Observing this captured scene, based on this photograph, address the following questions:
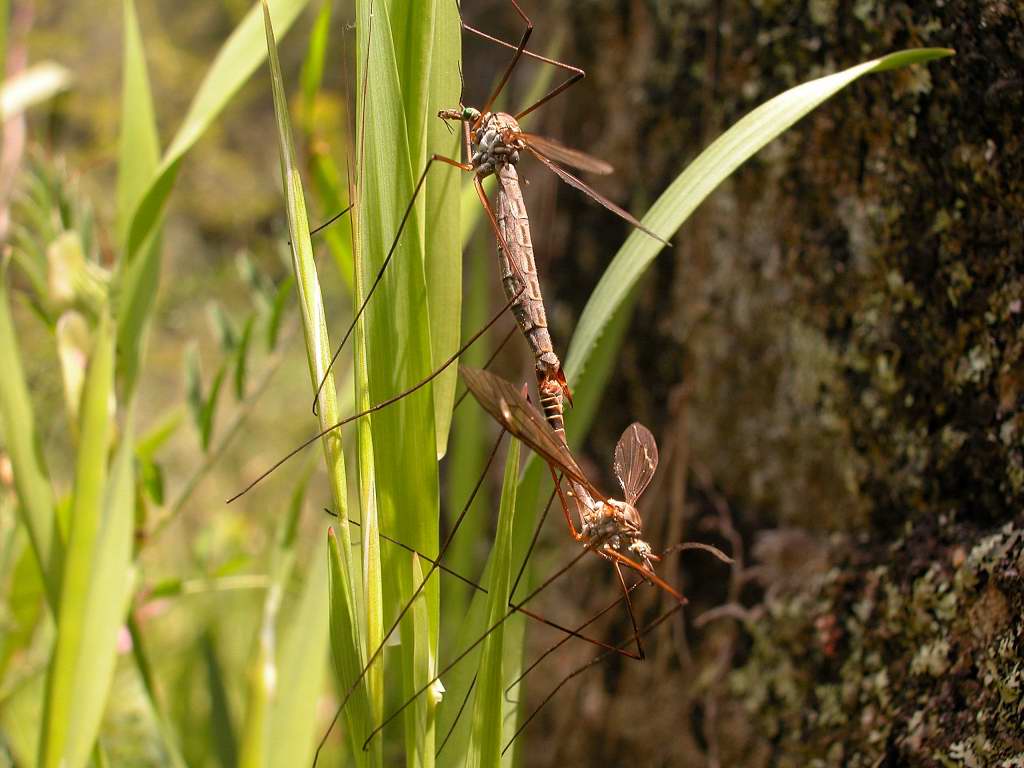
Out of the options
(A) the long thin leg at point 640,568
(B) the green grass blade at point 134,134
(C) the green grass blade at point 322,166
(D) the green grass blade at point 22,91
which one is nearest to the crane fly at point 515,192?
(A) the long thin leg at point 640,568

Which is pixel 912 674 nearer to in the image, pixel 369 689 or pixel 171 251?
pixel 369 689

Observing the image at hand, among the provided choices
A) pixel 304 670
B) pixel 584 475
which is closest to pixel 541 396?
pixel 584 475

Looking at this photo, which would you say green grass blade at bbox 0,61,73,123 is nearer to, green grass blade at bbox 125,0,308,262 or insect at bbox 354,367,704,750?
green grass blade at bbox 125,0,308,262

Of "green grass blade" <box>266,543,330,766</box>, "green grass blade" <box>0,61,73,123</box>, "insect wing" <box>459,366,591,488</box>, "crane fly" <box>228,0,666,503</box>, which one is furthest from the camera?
"green grass blade" <box>0,61,73,123</box>

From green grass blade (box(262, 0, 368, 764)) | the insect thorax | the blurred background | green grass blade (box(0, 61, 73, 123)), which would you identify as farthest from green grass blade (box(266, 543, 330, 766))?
green grass blade (box(0, 61, 73, 123))

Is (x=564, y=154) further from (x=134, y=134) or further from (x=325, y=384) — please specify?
(x=134, y=134)

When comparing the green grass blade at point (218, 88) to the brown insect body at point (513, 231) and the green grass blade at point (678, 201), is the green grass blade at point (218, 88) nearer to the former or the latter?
the brown insect body at point (513, 231)

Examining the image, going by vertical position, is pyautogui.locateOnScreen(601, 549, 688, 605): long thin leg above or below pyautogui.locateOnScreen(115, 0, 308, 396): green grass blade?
below

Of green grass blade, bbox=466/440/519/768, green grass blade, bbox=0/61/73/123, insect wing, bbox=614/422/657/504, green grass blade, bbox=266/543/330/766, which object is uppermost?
green grass blade, bbox=0/61/73/123

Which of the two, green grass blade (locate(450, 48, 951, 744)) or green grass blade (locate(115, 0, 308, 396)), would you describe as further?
green grass blade (locate(115, 0, 308, 396))

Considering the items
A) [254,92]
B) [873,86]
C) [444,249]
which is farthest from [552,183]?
[254,92]
